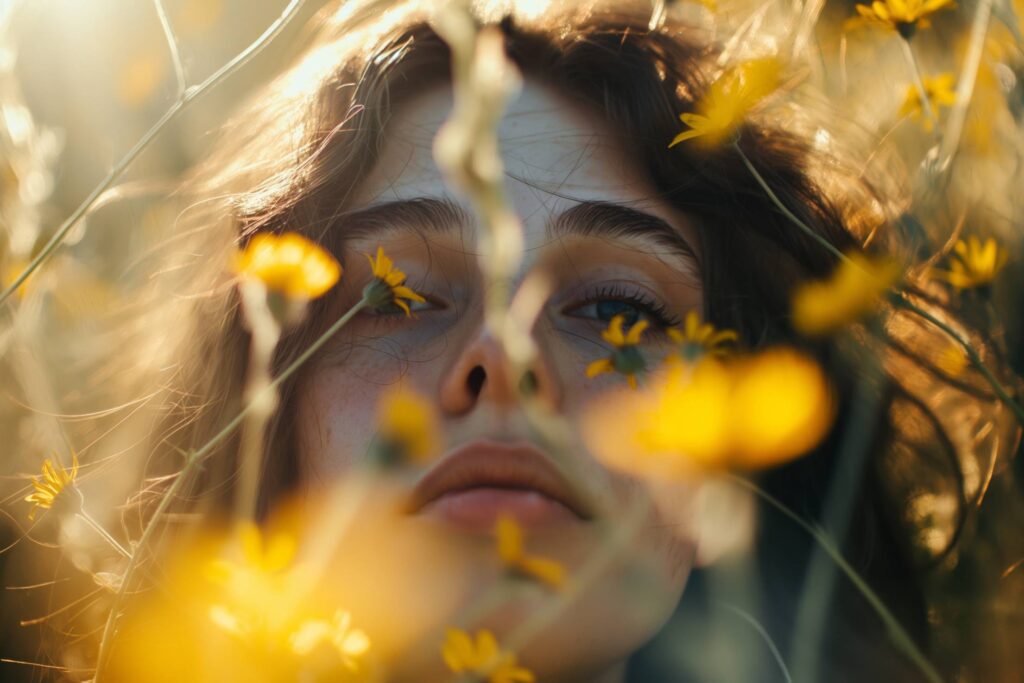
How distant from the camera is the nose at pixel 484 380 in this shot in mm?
610

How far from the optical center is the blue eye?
73 cm

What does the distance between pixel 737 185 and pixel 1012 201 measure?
0.76 feet

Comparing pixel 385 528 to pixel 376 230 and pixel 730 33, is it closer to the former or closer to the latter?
pixel 376 230

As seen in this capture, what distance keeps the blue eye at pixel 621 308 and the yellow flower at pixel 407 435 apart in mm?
175

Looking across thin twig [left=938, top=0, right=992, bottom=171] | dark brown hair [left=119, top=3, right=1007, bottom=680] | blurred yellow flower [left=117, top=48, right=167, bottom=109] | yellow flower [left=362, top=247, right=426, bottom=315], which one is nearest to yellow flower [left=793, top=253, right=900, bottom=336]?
dark brown hair [left=119, top=3, right=1007, bottom=680]

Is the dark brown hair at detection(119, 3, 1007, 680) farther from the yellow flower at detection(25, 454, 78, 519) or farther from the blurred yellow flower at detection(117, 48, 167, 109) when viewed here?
the blurred yellow flower at detection(117, 48, 167, 109)

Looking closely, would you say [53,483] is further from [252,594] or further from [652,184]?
[652,184]

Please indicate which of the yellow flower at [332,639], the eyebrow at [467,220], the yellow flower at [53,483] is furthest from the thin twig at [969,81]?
the yellow flower at [53,483]

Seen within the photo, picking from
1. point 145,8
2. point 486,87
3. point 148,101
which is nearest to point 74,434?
point 148,101

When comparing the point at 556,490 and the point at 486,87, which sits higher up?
the point at 486,87

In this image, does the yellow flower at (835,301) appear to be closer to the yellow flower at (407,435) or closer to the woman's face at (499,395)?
the woman's face at (499,395)

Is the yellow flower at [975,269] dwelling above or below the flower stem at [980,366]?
below

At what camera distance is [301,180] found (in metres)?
0.81

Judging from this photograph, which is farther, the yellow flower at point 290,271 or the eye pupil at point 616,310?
the eye pupil at point 616,310
